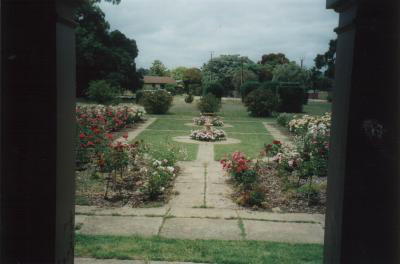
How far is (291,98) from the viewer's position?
2795 centimetres

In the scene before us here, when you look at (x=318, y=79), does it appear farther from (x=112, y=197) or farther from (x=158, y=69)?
(x=112, y=197)

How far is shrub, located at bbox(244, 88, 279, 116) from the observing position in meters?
25.4

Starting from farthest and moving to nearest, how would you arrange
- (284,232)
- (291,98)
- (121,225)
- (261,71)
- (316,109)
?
(261,71)
(316,109)
(291,98)
(121,225)
(284,232)

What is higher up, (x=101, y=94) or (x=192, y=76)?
(x=192, y=76)

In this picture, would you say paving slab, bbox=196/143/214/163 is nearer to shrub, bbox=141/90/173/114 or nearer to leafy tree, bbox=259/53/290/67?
shrub, bbox=141/90/173/114

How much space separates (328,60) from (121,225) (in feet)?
183

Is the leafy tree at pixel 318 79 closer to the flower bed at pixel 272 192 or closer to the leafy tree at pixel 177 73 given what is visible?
the leafy tree at pixel 177 73

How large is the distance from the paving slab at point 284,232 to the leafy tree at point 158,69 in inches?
3585

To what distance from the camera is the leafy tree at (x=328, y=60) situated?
5275 cm

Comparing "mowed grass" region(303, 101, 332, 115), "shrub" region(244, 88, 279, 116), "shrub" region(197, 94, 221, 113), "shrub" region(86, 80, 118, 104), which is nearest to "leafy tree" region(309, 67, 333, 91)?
"mowed grass" region(303, 101, 332, 115)

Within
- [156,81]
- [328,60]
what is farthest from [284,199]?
[156,81]

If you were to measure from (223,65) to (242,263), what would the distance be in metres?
76.7

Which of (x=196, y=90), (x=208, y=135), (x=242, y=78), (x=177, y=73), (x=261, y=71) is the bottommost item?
(x=208, y=135)
